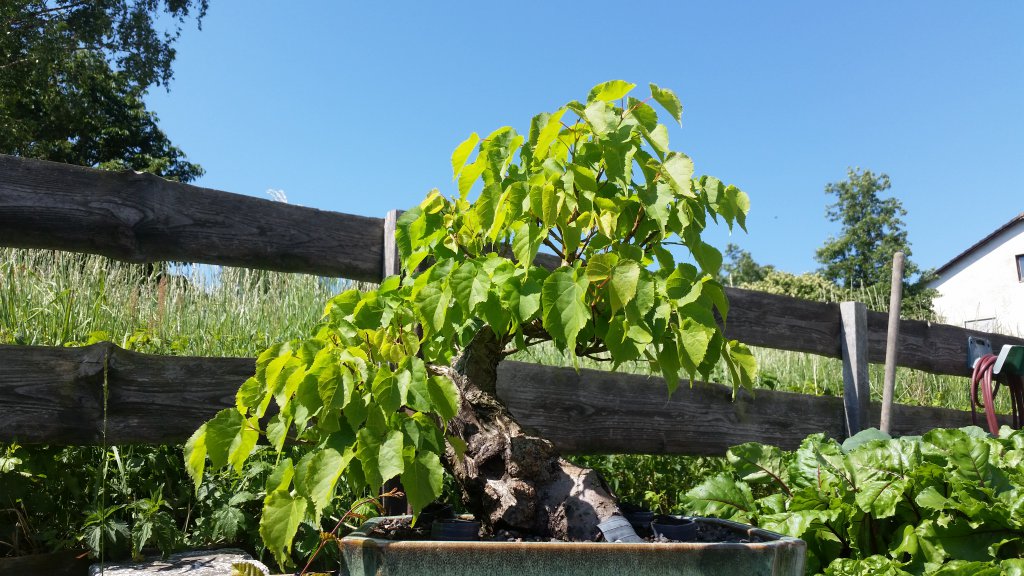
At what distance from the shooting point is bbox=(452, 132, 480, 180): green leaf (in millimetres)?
1282

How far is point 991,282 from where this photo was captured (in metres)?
27.2

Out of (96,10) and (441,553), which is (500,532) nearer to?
(441,553)

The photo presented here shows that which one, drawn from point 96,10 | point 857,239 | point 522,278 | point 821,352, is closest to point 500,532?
point 522,278

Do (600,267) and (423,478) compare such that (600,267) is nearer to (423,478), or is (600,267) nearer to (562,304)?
(562,304)

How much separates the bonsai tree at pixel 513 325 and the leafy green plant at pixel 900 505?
873 mm

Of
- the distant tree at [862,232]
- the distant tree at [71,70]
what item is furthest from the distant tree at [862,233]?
the distant tree at [71,70]

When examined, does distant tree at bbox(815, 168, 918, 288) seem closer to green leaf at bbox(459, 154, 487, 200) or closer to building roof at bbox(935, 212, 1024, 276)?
building roof at bbox(935, 212, 1024, 276)

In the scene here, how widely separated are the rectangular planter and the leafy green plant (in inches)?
40.3

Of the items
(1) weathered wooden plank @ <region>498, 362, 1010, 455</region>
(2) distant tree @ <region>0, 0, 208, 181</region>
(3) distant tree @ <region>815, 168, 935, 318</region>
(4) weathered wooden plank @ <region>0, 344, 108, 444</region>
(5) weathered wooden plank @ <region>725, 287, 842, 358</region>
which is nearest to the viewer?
(4) weathered wooden plank @ <region>0, 344, 108, 444</region>

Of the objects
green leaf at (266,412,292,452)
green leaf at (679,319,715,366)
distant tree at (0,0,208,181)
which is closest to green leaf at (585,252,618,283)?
green leaf at (679,319,715,366)

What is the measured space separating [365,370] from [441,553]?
286 millimetres

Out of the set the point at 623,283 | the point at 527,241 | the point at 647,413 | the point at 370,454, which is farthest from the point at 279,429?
the point at 647,413

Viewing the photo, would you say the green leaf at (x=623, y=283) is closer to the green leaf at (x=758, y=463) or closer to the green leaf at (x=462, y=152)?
the green leaf at (x=462, y=152)

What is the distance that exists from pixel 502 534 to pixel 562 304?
465 mm
